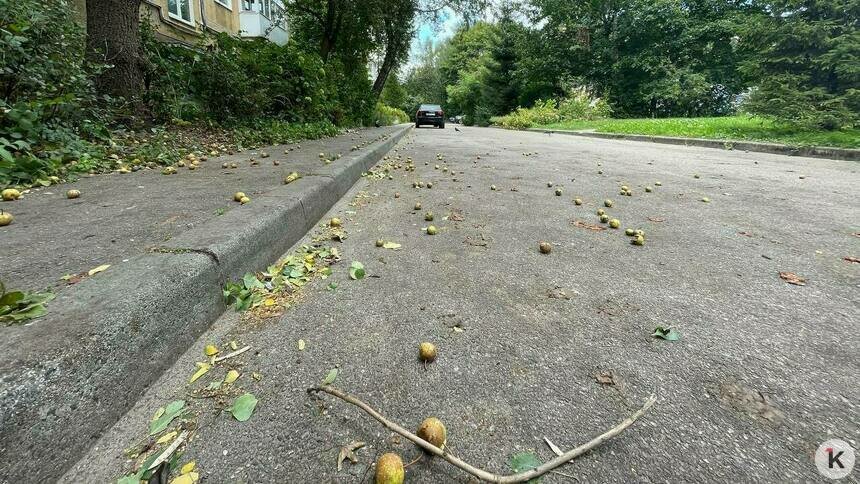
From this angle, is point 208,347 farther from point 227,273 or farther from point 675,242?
point 675,242

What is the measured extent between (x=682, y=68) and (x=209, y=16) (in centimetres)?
2707

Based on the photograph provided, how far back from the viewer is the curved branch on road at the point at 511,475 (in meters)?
0.95

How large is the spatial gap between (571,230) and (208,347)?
257cm

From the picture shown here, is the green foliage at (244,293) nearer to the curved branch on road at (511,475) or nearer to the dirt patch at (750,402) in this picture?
the curved branch on road at (511,475)

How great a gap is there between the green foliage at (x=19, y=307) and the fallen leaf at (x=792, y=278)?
3.30 meters

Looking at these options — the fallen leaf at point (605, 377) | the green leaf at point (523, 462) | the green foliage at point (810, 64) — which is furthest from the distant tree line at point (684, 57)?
the green leaf at point (523, 462)

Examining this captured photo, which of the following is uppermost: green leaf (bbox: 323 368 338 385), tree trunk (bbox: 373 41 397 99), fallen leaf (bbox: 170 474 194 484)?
tree trunk (bbox: 373 41 397 99)

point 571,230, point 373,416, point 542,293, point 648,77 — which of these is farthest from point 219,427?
point 648,77

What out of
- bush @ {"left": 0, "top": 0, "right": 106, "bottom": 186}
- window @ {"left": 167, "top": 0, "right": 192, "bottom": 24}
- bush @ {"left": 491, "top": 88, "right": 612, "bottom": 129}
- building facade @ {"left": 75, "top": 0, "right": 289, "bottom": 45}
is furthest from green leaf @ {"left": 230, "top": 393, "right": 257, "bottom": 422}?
bush @ {"left": 491, "top": 88, "right": 612, "bottom": 129}

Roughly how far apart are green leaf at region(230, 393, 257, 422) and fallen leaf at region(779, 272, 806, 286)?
2703mm

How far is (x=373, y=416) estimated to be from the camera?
1113 mm

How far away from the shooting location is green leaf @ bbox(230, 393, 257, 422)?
1.19 m

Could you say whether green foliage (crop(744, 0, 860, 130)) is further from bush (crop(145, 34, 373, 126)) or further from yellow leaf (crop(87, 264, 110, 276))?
yellow leaf (crop(87, 264, 110, 276))

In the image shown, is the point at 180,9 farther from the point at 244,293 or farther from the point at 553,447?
the point at 553,447
